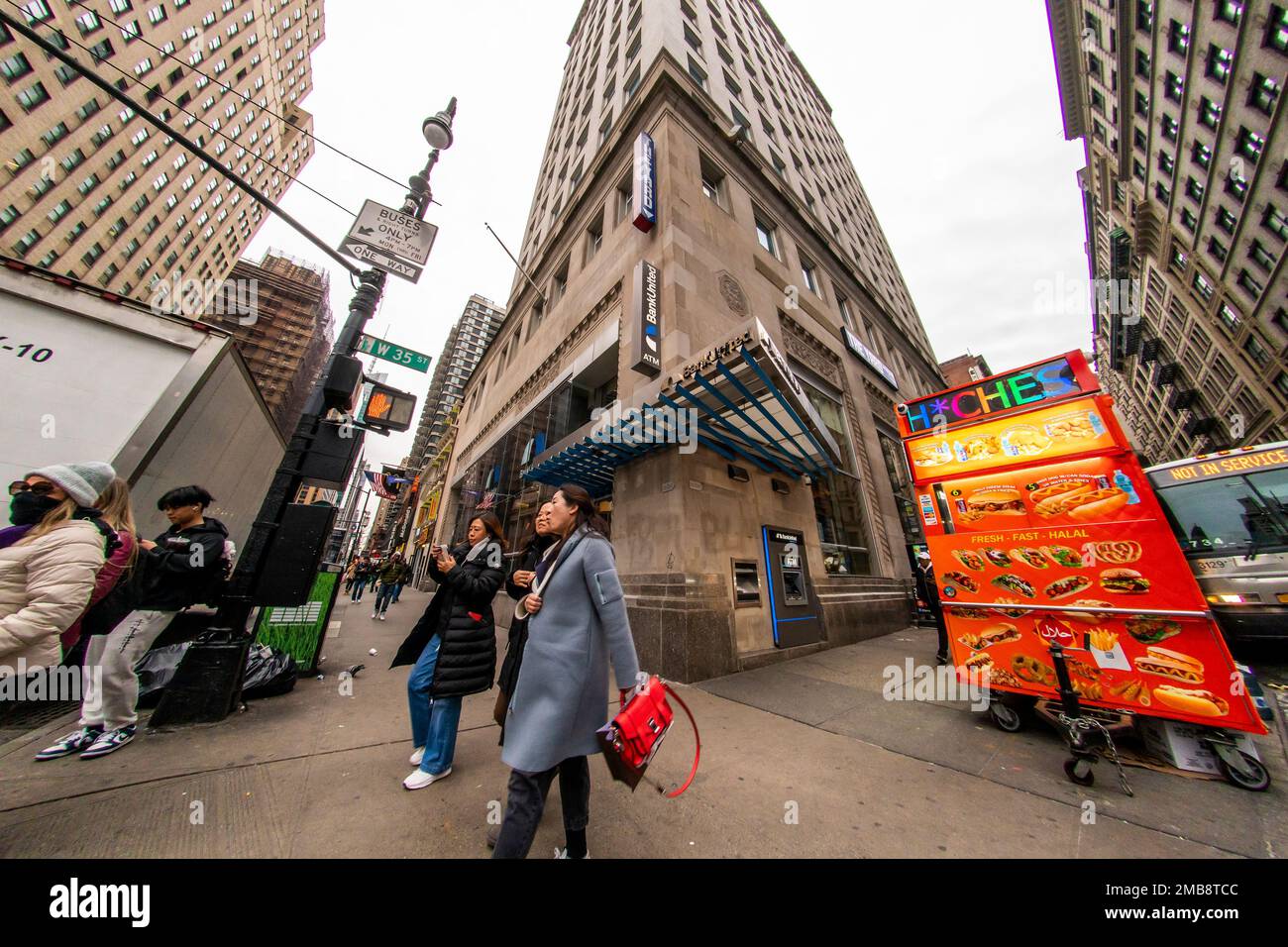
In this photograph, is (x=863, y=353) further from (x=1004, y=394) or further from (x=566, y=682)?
(x=566, y=682)

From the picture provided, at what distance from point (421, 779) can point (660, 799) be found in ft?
5.27

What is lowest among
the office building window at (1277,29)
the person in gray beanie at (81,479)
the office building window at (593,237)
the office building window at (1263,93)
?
the person in gray beanie at (81,479)

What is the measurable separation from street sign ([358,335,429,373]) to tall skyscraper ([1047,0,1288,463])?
2921 cm

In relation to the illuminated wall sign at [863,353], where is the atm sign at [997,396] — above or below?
below

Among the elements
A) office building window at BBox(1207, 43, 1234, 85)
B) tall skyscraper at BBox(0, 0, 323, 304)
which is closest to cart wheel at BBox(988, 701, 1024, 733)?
tall skyscraper at BBox(0, 0, 323, 304)

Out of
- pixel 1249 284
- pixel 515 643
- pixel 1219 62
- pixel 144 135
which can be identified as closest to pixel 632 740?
pixel 515 643

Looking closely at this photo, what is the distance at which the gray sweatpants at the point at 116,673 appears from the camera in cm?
298

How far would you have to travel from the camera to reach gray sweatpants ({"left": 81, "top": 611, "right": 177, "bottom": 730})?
9.77ft

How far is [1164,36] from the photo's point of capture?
21656 millimetres

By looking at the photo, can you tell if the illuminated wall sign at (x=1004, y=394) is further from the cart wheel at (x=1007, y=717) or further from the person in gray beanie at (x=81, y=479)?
the person in gray beanie at (x=81, y=479)

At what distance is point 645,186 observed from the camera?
9.00 metres

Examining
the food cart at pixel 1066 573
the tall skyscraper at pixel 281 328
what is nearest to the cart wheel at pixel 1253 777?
the food cart at pixel 1066 573

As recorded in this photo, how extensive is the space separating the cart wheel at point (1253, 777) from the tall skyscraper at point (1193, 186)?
24.6 metres
